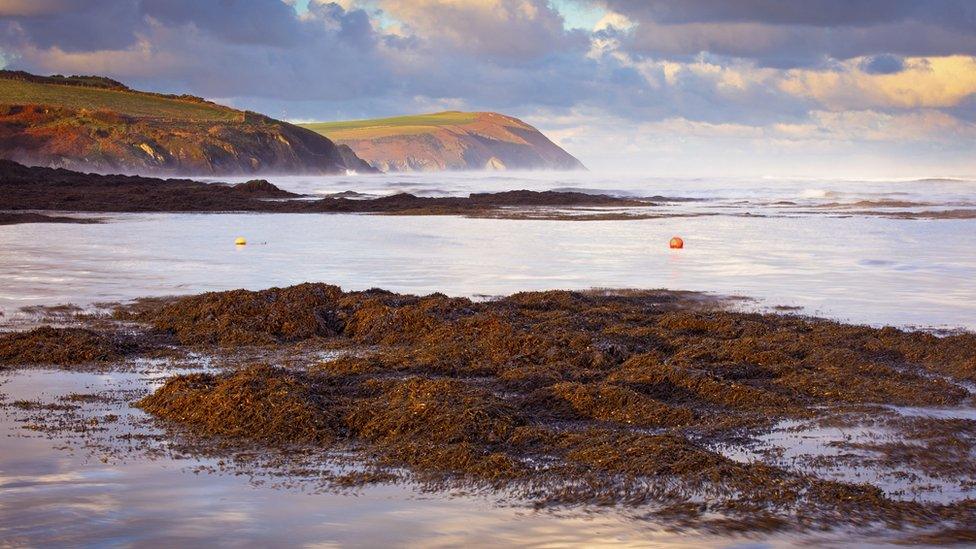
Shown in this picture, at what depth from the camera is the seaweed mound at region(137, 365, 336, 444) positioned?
7.32 meters

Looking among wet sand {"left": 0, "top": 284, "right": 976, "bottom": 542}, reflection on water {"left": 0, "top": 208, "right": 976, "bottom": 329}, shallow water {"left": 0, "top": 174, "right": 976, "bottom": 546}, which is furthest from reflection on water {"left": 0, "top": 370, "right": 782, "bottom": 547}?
reflection on water {"left": 0, "top": 208, "right": 976, "bottom": 329}

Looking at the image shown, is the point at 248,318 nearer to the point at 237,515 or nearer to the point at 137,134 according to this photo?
the point at 237,515

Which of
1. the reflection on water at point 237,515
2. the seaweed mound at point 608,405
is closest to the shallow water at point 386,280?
the reflection on water at point 237,515

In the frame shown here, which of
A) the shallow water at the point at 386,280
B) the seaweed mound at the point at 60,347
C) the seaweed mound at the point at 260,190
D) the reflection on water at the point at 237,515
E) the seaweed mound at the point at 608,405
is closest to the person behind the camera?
the reflection on water at the point at 237,515

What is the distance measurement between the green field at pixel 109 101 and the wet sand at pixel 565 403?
11317cm

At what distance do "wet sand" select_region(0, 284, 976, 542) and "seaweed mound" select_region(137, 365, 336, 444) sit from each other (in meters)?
0.02

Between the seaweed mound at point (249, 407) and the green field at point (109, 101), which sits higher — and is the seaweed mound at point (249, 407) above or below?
below

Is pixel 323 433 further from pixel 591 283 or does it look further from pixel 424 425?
pixel 591 283

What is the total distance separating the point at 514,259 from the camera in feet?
69.8

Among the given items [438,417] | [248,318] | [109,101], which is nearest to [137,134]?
[109,101]

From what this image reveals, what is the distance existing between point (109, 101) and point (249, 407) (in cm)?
12975

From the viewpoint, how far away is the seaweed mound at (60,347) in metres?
9.82

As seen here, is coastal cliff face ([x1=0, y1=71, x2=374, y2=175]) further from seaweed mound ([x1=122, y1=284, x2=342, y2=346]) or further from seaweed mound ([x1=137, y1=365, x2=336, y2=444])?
seaweed mound ([x1=137, y1=365, x2=336, y2=444])

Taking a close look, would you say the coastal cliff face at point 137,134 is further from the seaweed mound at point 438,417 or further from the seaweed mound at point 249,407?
the seaweed mound at point 438,417
